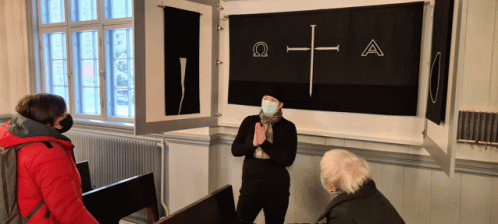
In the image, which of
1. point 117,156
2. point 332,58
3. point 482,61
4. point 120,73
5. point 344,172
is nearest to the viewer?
point 344,172

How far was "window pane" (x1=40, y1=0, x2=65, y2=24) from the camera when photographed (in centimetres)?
468

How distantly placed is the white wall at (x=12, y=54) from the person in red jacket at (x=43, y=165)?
365 centimetres

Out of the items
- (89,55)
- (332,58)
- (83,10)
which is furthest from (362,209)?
(83,10)

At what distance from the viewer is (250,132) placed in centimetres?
272

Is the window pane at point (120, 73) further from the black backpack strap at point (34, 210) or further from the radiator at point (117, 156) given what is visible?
the black backpack strap at point (34, 210)

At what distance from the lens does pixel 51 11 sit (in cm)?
475

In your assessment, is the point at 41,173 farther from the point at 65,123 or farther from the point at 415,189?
the point at 415,189

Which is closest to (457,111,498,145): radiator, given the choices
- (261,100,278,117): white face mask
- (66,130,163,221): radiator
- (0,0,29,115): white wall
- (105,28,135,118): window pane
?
(261,100,278,117): white face mask

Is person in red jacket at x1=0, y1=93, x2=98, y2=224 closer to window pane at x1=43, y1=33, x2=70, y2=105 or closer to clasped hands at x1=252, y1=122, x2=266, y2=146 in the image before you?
clasped hands at x1=252, y1=122, x2=266, y2=146

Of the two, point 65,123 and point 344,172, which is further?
point 65,123

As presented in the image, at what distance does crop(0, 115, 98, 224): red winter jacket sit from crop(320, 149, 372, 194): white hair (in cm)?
118

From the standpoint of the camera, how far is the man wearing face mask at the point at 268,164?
257 centimetres

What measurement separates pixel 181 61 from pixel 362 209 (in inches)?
73.3

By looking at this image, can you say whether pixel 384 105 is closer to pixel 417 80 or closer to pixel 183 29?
pixel 417 80
